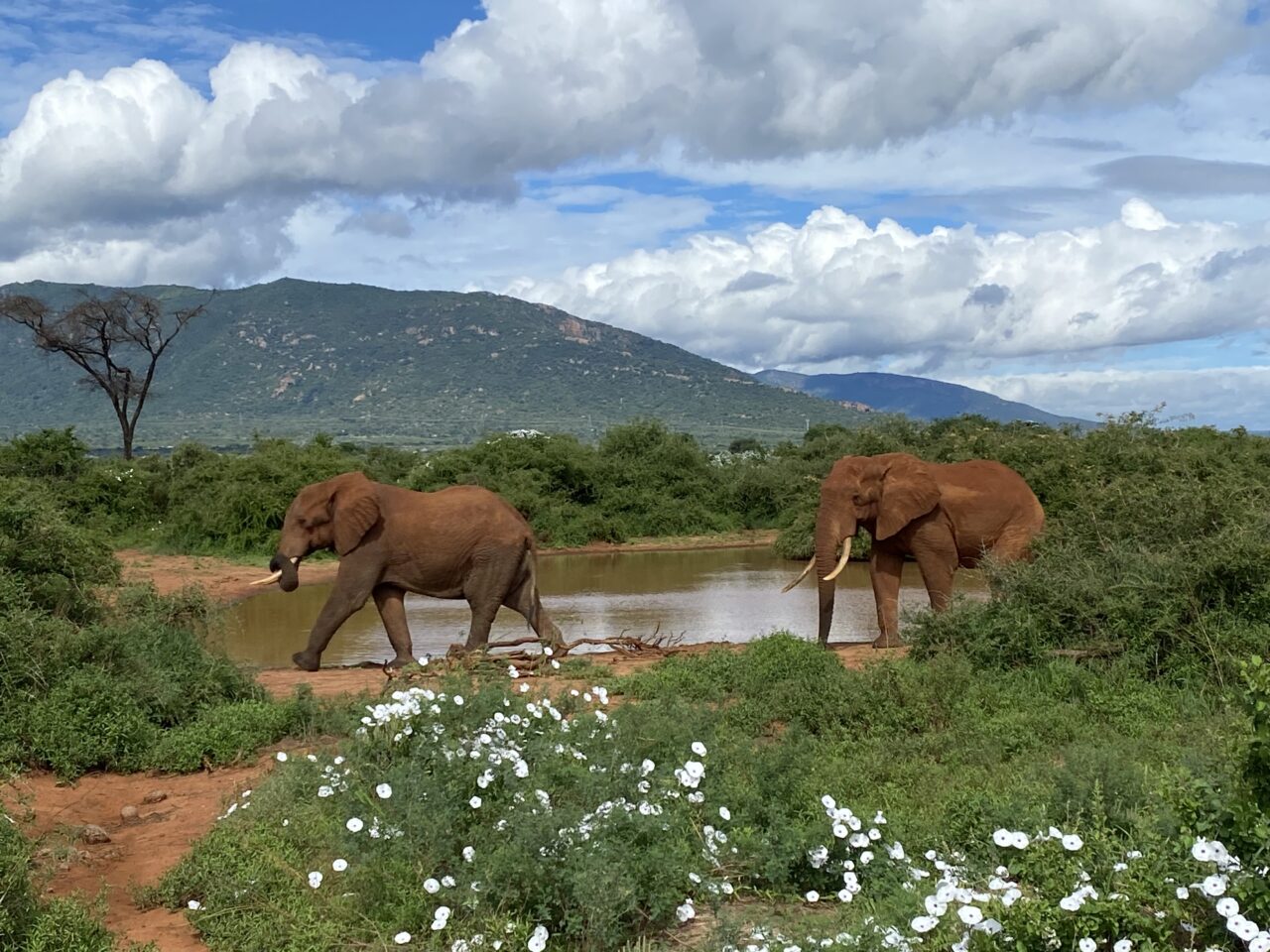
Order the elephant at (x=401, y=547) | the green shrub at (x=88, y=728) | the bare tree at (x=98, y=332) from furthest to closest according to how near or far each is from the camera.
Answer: the bare tree at (x=98, y=332) → the elephant at (x=401, y=547) → the green shrub at (x=88, y=728)

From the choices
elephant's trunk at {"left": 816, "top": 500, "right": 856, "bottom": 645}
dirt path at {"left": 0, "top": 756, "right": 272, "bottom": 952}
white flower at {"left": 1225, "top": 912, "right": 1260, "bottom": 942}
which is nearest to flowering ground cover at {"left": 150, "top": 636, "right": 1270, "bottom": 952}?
white flower at {"left": 1225, "top": 912, "right": 1260, "bottom": 942}

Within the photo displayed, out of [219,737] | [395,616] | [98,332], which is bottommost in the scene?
[219,737]

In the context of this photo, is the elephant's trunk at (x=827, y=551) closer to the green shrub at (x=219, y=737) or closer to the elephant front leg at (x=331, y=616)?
the elephant front leg at (x=331, y=616)

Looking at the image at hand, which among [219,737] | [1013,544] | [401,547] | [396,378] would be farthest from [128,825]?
[396,378]

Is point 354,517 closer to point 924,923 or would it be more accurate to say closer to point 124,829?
point 124,829

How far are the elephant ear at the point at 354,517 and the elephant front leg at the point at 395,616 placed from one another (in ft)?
2.07

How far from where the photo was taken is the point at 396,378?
154 meters

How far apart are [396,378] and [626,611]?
5462 inches

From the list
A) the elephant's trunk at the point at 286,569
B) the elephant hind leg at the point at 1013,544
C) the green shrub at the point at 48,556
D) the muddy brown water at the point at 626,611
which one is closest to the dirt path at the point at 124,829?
the green shrub at the point at 48,556

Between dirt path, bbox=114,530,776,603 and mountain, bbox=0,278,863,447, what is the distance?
72.9 m

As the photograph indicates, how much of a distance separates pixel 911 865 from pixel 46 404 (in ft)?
554

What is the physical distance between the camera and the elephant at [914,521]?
12859 mm

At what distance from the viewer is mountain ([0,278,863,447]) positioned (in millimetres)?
129375

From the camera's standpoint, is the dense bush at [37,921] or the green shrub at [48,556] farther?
the green shrub at [48,556]
